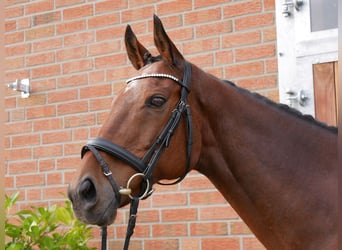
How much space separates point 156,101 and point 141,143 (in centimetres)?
17

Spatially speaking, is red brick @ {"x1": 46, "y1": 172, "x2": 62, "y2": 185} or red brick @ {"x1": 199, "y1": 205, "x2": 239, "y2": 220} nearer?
red brick @ {"x1": 199, "y1": 205, "x2": 239, "y2": 220}

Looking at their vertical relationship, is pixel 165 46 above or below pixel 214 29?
below

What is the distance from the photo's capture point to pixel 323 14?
9.73ft

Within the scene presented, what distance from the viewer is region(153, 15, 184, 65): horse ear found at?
2029 millimetres

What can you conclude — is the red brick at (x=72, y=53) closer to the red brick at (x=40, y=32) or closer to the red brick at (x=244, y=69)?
the red brick at (x=40, y=32)

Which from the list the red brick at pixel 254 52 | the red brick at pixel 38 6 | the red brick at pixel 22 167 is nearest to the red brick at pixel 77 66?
the red brick at pixel 38 6

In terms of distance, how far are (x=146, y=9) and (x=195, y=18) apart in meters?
0.38

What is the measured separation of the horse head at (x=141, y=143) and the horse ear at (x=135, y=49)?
0.14 m

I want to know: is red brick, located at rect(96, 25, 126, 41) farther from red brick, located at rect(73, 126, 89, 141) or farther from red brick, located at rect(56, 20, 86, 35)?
red brick, located at rect(73, 126, 89, 141)

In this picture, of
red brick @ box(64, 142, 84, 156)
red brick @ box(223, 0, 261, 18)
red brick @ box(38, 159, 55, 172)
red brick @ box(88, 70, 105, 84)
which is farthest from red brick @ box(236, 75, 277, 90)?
red brick @ box(38, 159, 55, 172)

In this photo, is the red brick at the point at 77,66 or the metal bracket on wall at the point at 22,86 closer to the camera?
the red brick at the point at 77,66

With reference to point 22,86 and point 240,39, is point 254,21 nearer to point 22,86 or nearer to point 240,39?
point 240,39

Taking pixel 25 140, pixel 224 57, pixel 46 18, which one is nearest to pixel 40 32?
pixel 46 18

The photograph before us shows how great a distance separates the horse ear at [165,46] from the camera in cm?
203
